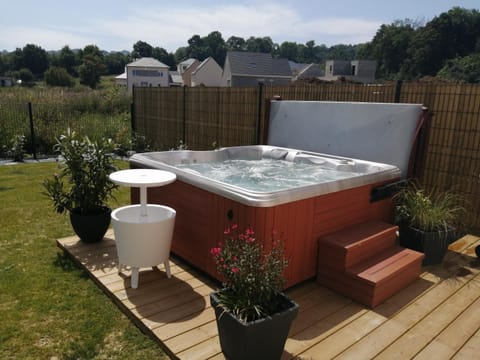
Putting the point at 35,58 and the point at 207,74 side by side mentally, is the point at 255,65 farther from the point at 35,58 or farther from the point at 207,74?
the point at 35,58

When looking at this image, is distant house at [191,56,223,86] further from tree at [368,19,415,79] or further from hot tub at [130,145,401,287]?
hot tub at [130,145,401,287]

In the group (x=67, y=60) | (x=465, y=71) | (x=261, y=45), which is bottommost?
(x=465, y=71)

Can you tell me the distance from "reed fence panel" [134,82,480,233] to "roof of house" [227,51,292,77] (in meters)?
18.1

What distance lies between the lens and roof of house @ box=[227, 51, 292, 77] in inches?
1006

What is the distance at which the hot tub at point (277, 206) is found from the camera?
7.82ft

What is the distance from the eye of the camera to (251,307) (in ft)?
5.58

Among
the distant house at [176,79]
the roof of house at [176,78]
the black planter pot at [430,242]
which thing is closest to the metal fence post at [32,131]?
the black planter pot at [430,242]

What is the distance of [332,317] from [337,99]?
3.22 metres

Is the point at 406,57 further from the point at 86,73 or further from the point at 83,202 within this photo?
the point at 83,202

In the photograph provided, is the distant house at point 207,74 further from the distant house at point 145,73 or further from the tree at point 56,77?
the tree at point 56,77

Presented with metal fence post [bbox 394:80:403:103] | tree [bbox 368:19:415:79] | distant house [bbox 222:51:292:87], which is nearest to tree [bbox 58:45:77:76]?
distant house [bbox 222:51:292:87]

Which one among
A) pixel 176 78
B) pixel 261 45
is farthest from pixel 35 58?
pixel 261 45

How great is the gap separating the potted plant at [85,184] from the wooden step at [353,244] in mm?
2057

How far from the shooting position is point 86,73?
131 ft
